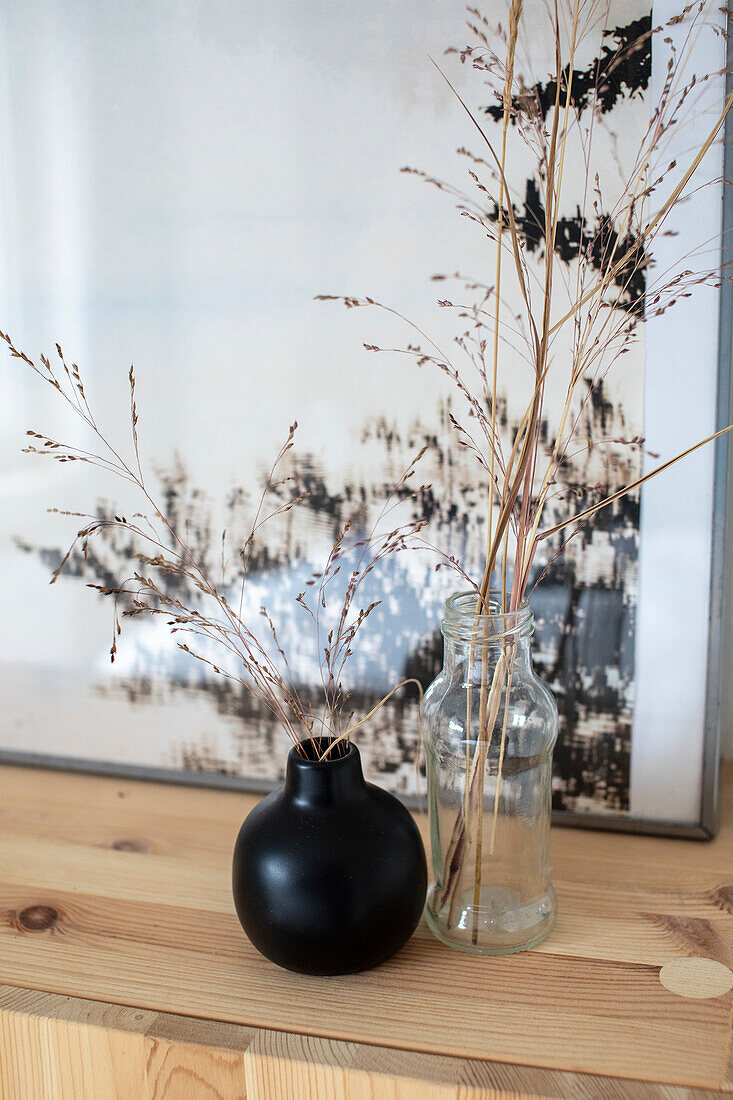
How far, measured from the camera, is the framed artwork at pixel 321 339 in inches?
29.7

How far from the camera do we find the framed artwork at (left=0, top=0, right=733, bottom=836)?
75 centimetres

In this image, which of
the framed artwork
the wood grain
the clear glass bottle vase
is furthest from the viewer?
the framed artwork

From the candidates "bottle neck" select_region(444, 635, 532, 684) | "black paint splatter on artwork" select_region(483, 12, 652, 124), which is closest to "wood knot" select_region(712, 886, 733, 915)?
"bottle neck" select_region(444, 635, 532, 684)

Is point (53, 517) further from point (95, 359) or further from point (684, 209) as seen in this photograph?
point (684, 209)

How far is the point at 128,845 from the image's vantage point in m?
0.83

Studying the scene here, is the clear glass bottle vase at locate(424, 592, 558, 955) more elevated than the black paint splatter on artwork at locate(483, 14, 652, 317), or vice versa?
the black paint splatter on artwork at locate(483, 14, 652, 317)

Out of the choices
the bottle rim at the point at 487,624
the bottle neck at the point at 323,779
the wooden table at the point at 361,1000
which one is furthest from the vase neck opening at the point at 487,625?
the wooden table at the point at 361,1000

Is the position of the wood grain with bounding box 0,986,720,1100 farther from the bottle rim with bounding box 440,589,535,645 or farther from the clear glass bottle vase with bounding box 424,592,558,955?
the bottle rim with bounding box 440,589,535,645

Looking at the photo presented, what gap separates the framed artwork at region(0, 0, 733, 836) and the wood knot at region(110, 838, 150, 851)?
11cm

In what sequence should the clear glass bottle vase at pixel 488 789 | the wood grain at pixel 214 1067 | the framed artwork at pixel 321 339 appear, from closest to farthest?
the wood grain at pixel 214 1067
the clear glass bottle vase at pixel 488 789
the framed artwork at pixel 321 339

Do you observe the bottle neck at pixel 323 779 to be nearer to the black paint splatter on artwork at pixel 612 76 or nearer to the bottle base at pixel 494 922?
the bottle base at pixel 494 922

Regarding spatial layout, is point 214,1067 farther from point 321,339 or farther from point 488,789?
point 321,339

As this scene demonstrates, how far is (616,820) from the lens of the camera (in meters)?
0.83

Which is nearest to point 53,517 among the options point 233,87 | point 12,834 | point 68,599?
point 68,599
